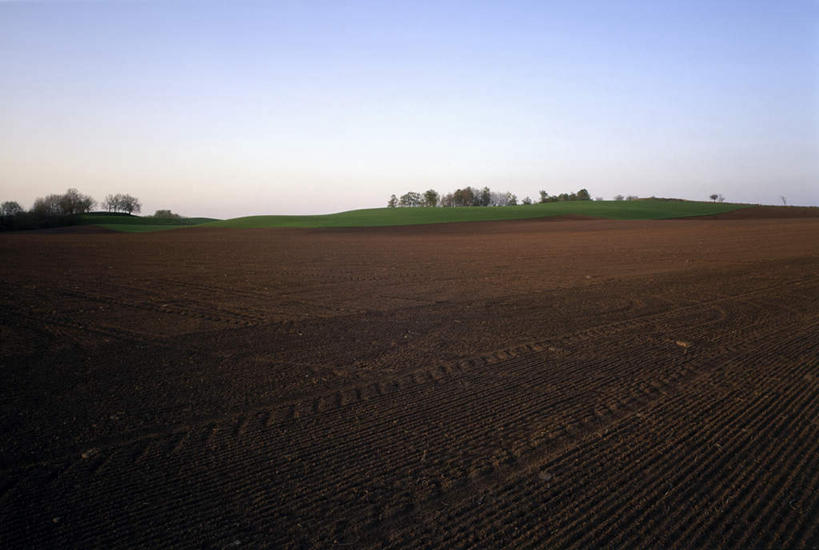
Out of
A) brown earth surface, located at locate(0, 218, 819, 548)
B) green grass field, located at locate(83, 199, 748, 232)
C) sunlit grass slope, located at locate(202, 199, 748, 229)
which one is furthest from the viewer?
sunlit grass slope, located at locate(202, 199, 748, 229)

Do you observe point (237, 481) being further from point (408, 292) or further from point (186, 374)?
point (408, 292)

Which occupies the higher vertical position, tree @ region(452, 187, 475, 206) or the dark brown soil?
tree @ region(452, 187, 475, 206)

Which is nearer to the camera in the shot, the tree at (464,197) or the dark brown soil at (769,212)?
the dark brown soil at (769,212)

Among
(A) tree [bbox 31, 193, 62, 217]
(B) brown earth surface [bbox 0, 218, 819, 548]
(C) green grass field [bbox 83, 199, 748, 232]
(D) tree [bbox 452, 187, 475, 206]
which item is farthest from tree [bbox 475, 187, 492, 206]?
(B) brown earth surface [bbox 0, 218, 819, 548]

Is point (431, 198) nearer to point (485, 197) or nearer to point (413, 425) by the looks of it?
point (485, 197)

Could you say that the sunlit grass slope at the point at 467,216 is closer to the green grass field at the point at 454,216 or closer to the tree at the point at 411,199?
the green grass field at the point at 454,216

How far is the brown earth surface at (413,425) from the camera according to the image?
3389mm

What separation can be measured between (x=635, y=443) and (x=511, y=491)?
4.57ft

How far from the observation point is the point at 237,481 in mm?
3898

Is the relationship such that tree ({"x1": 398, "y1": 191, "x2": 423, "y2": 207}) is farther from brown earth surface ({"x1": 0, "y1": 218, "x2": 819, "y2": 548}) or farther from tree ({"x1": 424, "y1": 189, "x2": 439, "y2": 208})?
brown earth surface ({"x1": 0, "y1": 218, "x2": 819, "y2": 548})

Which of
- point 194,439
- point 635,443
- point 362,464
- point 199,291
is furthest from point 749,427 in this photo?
point 199,291

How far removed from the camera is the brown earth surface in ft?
11.1

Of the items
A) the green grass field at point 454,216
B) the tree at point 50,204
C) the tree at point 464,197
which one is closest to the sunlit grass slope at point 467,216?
the green grass field at point 454,216

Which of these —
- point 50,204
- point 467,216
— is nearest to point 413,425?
point 467,216
